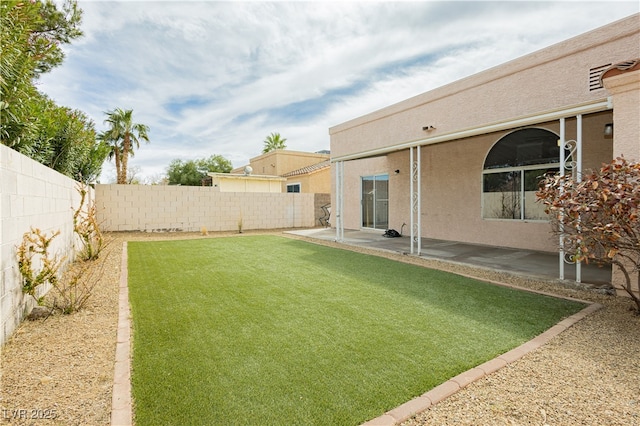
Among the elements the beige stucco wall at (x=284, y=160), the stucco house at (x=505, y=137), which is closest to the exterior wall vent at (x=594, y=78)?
the stucco house at (x=505, y=137)

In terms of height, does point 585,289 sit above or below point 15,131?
below

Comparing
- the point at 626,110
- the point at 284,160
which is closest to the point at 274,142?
the point at 284,160

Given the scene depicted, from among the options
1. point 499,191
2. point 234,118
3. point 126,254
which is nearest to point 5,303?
point 126,254

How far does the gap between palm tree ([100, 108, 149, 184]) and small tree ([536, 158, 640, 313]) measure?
26.0 meters

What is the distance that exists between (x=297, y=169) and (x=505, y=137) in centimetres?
2037

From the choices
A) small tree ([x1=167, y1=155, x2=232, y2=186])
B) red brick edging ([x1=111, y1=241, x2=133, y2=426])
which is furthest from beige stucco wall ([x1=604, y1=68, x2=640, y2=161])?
small tree ([x1=167, y1=155, x2=232, y2=186])

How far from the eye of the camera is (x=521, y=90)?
8.98 metres

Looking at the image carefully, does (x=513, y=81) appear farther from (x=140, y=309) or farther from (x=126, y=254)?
(x=126, y=254)

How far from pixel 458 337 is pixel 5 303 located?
5064 mm

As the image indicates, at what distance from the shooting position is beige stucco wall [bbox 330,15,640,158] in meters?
7.36

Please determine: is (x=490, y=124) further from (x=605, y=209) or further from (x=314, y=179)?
(x=314, y=179)

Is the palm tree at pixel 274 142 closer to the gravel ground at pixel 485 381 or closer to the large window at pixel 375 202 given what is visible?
the large window at pixel 375 202

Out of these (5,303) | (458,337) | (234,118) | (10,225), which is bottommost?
(458,337)

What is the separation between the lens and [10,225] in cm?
361
